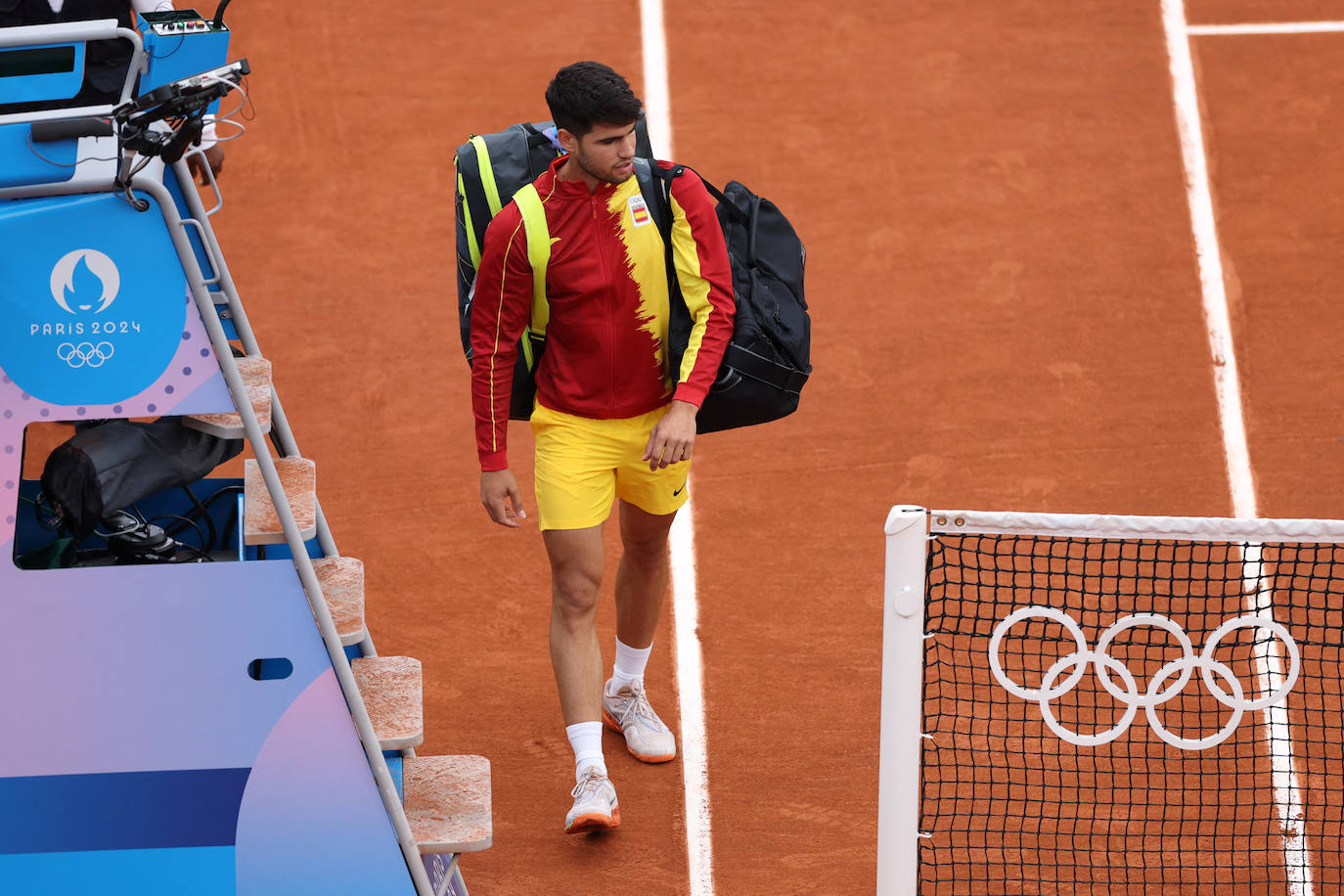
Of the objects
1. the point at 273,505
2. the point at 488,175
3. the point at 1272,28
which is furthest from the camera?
the point at 1272,28

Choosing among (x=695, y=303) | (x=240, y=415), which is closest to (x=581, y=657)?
(x=695, y=303)

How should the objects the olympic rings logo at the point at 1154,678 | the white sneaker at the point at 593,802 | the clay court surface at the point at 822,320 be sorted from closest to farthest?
the olympic rings logo at the point at 1154,678 → the white sneaker at the point at 593,802 → the clay court surface at the point at 822,320

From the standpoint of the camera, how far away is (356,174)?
794cm

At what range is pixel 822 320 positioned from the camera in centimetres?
719

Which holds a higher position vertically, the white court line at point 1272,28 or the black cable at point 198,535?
the white court line at point 1272,28

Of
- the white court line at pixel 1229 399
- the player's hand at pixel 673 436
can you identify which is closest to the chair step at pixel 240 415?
the player's hand at pixel 673 436

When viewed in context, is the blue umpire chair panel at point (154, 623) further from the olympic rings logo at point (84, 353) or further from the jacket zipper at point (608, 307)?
the jacket zipper at point (608, 307)

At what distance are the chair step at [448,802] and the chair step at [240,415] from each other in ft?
3.84

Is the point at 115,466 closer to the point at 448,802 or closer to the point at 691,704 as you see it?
the point at 448,802

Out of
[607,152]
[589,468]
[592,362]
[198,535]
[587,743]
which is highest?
[607,152]

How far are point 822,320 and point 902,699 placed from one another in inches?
143

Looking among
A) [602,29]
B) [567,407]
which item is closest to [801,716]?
[567,407]

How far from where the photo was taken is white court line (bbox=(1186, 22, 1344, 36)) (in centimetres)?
849

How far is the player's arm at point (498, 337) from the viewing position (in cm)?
438
